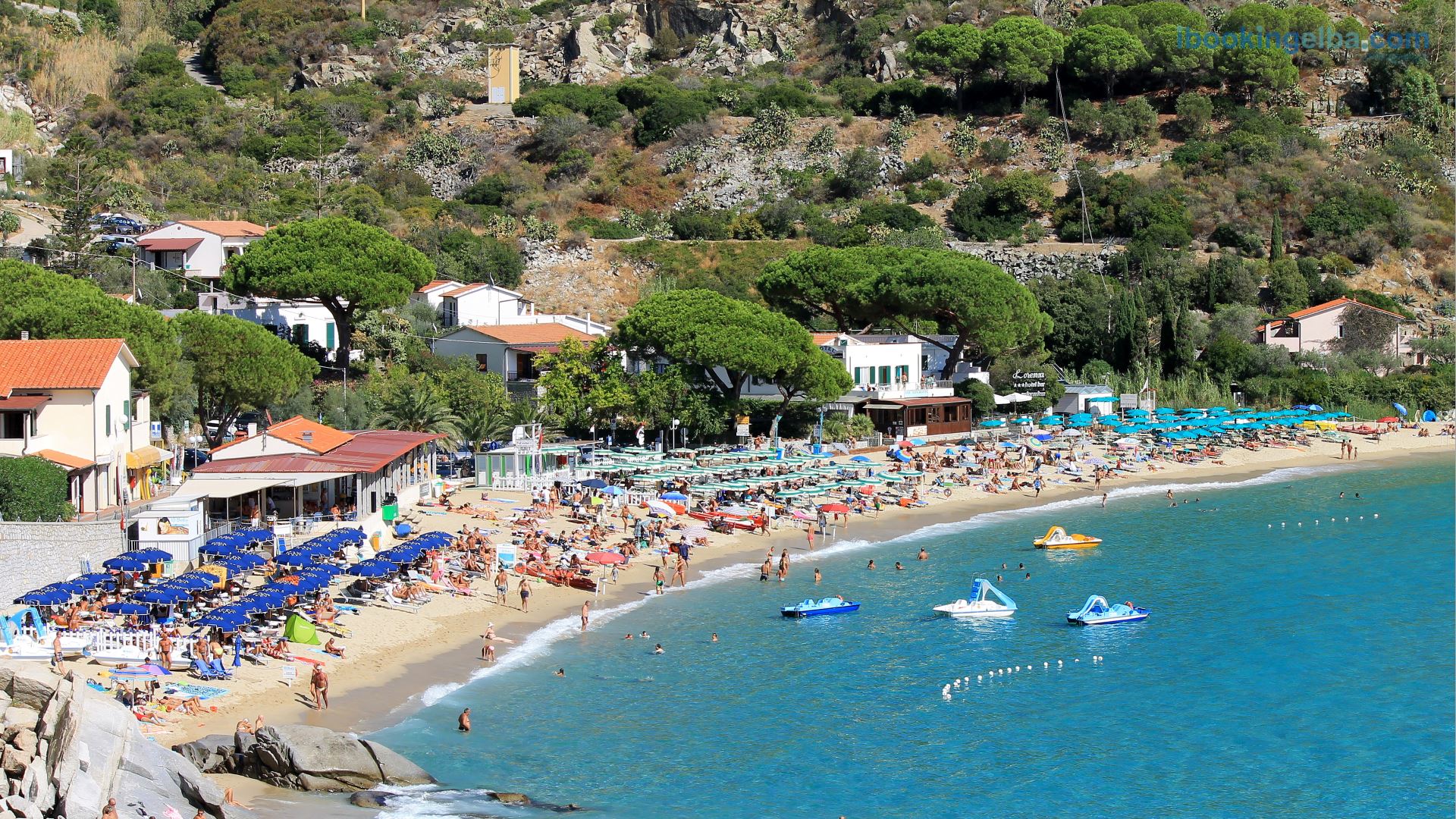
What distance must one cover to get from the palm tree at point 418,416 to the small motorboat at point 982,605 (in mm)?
20876

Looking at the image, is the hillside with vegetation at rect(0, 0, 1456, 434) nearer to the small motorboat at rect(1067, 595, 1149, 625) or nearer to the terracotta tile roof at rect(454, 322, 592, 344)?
the terracotta tile roof at rect(454, 322, 592, 344)

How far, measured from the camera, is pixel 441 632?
35406mm

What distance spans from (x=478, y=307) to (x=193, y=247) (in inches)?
549

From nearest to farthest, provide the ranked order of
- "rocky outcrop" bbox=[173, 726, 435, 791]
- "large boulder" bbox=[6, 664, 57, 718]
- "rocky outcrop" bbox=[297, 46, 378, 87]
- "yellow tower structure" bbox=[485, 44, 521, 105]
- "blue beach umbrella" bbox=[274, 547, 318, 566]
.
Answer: "large boulder" bbox=[6, 664, 57, 718] < "rocky outcrop" bbox=[173, 726, 435, 791] < "blue beach umbrella" bbox=[274, 547, 318, 566] < "yellow tower structure" bbox=[485, 44, 521, 105] < "rocky outcrop" bbox=[297, 46, 378, 87]

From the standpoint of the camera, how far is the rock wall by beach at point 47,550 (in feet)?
111

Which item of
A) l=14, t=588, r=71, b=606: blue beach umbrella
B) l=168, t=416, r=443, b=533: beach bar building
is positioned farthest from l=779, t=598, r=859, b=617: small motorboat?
l=14, t=588, r=71, b=606: blue beach umbrella

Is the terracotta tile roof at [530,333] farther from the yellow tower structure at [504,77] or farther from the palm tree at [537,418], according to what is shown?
the yellow tower structure at [504,77]

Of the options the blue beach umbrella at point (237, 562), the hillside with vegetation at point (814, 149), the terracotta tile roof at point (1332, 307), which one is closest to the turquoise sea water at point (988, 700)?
the blue beach umbrella at point (237, 562)

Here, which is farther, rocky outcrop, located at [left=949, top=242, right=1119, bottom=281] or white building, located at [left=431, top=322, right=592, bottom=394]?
rocky outcrop, located at [left=949, top=242, right=1119, bottom=281]

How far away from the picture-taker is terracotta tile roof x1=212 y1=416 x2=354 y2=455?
4222 cm

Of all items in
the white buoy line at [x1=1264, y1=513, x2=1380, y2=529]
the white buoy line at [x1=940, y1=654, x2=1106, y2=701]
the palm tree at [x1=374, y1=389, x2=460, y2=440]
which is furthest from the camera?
the white buoy line at [x1=1264, y1=513, x2=1380, y2=529]

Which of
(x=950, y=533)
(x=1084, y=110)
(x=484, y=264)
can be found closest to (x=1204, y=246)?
(x=1084, y=110)

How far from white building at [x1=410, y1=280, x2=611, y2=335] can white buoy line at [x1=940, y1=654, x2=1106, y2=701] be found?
41.5m

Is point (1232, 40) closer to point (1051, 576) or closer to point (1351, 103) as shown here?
point (1351, 103)
